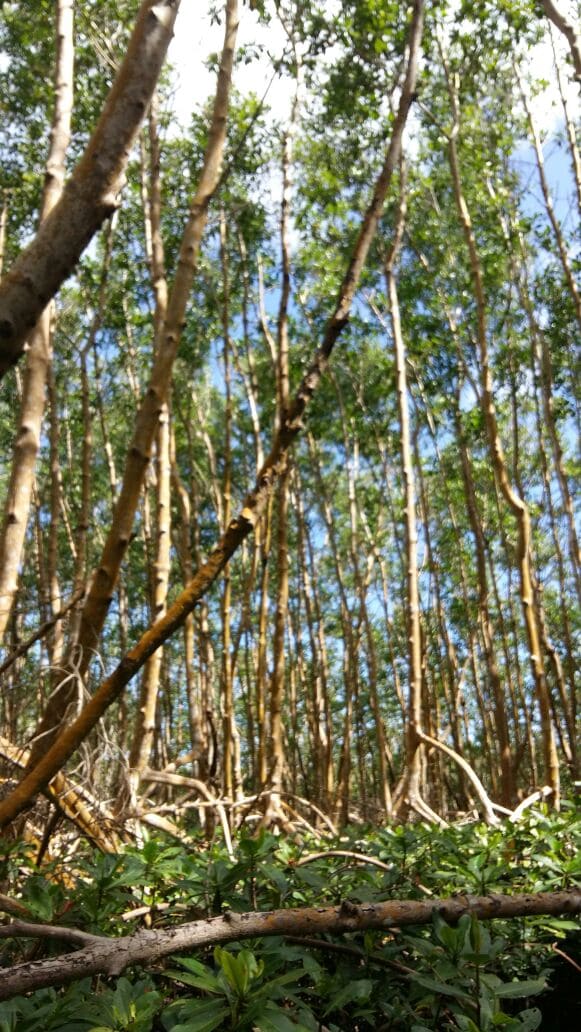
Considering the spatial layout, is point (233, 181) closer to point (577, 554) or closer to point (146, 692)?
point (577, 554)

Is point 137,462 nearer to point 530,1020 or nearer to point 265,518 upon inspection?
point 530,1020

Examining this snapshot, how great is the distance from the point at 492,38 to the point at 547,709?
17.3 ft

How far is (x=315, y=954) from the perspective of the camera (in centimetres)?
136

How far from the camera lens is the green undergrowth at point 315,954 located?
0.98m

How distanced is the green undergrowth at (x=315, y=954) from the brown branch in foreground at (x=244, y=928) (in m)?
0.04

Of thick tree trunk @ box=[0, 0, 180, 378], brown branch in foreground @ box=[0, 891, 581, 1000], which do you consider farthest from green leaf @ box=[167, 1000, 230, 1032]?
thick tree trunk @ box=[0, 0, 180, 378]

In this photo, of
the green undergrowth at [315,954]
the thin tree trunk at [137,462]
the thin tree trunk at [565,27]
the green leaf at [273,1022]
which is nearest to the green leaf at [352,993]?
the green undergrowth at [315,954]

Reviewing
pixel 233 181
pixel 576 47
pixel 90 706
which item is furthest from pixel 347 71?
pixel 90 706

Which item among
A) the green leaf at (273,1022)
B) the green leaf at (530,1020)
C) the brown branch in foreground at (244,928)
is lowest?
the green leaf at (530,1020)

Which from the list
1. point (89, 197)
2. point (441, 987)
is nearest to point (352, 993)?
point (441, 987)

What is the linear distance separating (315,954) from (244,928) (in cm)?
29

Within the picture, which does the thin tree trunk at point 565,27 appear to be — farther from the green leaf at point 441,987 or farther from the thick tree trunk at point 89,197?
the green leaf at point 441,987

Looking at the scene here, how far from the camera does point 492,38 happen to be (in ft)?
19.4

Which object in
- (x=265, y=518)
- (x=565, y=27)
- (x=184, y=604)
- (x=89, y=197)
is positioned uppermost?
(x=565, y=27)
